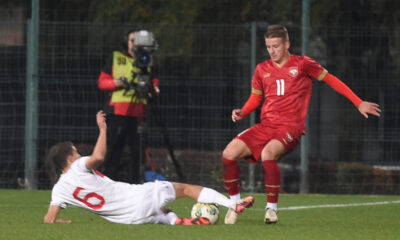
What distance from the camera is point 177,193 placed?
888cm

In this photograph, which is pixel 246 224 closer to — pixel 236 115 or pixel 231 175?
pixel 231 175

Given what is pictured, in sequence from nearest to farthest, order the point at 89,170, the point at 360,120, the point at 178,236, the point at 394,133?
the point at 178,236, the point at 89,170, the point at 394,133, the point at 360,120

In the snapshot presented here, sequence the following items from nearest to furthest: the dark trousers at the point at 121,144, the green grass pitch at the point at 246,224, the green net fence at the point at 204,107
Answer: the green grass pitch at the point at 246,224 < the dark trousers at the point at 121,144 < the green net fence at the point at 204,107

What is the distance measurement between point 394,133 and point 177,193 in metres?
6.17

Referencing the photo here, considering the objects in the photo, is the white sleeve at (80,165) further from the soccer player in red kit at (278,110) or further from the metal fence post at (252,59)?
the metal fence post at (252,59)

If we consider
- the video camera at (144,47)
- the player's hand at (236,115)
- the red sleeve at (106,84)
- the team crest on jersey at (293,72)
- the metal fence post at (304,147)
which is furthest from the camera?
the metal fence post at (304,147)

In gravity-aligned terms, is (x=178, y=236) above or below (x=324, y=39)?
below

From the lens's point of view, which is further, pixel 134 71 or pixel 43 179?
pixel 43 179

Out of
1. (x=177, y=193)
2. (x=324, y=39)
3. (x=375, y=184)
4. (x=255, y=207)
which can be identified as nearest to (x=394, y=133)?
(x=375, y=184)

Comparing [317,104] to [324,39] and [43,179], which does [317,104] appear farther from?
[43,179]

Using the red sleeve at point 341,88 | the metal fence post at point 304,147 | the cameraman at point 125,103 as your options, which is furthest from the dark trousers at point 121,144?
the red sleeve at point 341,88

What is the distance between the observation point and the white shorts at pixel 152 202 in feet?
28.3

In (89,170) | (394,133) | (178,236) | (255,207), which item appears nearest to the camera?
(178,236)

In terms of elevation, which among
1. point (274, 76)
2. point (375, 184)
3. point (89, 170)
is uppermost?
point (274, 76)
